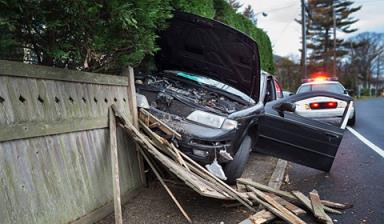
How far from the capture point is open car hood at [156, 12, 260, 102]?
606 centimetres

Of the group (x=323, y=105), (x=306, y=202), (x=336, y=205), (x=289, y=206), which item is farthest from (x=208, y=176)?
(x=323, y=105)

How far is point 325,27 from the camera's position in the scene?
185ft

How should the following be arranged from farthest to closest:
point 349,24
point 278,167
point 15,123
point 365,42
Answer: point 365,42, point 349,24, point 278,167, point 15,123

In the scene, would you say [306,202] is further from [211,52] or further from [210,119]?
[211,52]

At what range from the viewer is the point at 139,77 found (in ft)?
20.1

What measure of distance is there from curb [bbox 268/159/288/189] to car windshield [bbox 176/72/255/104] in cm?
130

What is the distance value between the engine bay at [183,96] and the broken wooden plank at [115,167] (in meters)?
0.94

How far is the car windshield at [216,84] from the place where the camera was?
6.62 metres

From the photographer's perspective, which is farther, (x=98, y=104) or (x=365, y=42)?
(x=365, y=42)

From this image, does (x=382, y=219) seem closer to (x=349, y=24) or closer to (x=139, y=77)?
(x=139, y=77)

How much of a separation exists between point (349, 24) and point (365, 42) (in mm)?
6296

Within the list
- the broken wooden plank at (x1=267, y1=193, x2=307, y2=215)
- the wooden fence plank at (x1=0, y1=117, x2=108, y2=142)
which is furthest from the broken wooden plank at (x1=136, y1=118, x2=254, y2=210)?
the wooden fence plank at (x1=0, y1=117, x2=108, y2=142)

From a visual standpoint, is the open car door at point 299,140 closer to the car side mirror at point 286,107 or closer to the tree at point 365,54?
the car side mirror at point 286,107

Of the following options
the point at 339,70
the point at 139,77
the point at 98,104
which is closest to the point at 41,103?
the point at 98,104
